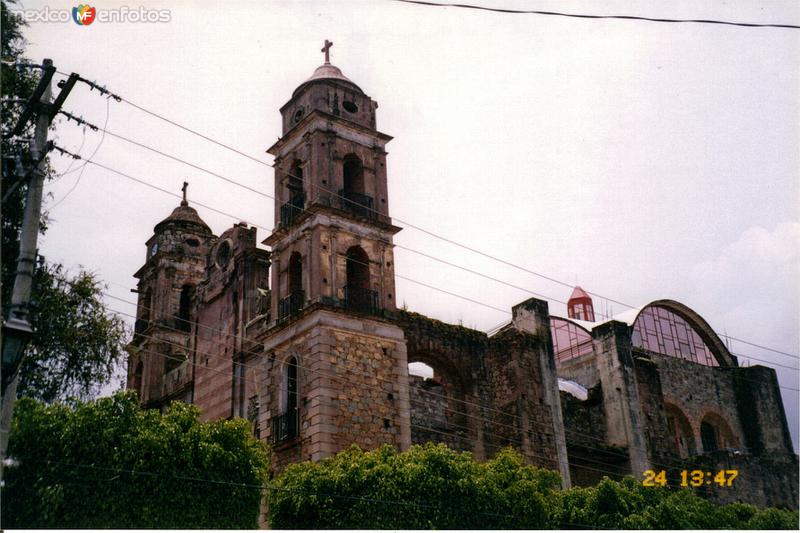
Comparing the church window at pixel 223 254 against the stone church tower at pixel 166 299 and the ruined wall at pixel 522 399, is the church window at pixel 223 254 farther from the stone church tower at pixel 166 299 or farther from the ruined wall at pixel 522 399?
the ruined wall at pixel 522 399

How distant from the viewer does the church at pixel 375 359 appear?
21.2m

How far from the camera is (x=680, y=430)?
104ft

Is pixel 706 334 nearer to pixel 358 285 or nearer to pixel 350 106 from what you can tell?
pixel 358 285

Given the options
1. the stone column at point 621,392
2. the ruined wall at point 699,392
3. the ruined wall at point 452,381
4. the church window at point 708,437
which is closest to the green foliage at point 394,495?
the ruined wall at point 452,381

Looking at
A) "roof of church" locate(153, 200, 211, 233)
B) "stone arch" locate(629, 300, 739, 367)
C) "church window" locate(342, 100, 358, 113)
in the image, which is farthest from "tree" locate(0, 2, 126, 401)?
"stone arch" locate(629, 300, 739, 367)

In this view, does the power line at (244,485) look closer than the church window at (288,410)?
Yes

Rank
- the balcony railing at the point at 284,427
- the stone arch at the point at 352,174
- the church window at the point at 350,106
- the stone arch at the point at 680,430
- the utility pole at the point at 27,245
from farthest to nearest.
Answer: the stone arch at the point at 680,430 < the church window at the point at 350,106 < the stone arch at the point at 352,174 < the balcony railing at the point at 284,427 < the utility pole at the point at 27,245

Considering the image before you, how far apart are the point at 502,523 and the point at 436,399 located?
22.1ft

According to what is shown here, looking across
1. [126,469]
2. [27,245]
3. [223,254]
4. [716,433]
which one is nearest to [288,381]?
[126,469]

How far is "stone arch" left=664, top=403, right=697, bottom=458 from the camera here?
31.1 metres

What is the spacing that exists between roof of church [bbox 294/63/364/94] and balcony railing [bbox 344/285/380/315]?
6.22 m

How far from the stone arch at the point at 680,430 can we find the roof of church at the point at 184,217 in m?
18.7
